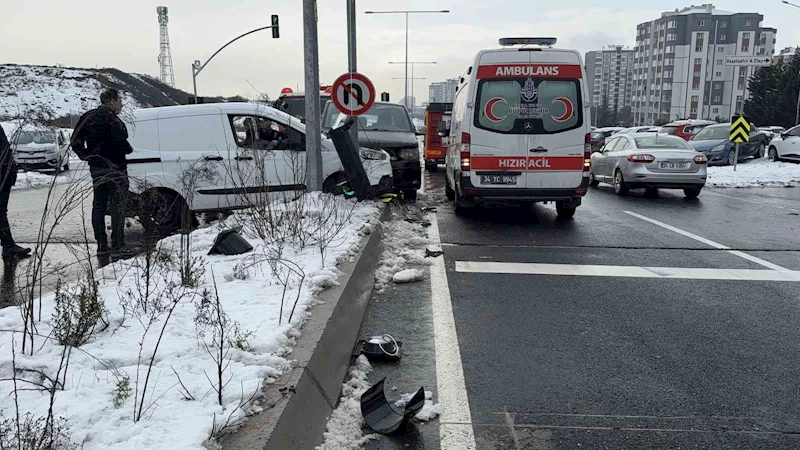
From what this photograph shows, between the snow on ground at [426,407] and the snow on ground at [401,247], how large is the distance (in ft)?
8.07

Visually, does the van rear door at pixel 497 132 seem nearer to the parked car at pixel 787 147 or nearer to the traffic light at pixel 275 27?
the parked car at pixel 787 147

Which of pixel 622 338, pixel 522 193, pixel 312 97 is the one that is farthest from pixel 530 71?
pixel 622 338

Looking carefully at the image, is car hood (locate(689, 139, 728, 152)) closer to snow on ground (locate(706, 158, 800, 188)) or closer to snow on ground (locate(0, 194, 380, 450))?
snow on ground (locate(706, 158, 800, 188))

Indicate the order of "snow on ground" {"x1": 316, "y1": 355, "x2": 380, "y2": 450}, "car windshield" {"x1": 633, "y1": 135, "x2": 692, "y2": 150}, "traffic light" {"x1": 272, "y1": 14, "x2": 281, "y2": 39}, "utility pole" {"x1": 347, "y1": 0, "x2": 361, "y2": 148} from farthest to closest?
"traffic light" {"x1": 272, "y1": 14, "x2": 281, "y2": 39} < "car windshield" {"x1": 633, "y1": 135, "x2": 692, "y2": 150} < "utility pole" {"x1": 347, "y1": 0, "x2": 361, "y2": 148} < "snow on ground" {"x1": 316, "y1": 355, "x2": 380, "y2": 450}

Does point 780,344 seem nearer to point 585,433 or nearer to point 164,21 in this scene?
point 585,433

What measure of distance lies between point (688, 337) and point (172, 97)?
77.1 metres

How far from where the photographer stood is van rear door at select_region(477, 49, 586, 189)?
1005cm

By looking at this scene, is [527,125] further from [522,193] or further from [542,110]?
[522,193]

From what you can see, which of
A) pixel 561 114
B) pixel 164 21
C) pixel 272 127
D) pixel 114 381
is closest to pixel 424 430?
pixel 114 381

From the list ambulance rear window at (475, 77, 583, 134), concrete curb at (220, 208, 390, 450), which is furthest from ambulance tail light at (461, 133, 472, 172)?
concrete curb at (220, 208, 390, 450)

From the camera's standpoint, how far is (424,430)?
3377mm

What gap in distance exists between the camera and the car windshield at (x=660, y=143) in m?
14.8

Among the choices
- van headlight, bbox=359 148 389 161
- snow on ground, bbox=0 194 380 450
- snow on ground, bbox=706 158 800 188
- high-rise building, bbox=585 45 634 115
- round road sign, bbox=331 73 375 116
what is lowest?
snow on ground, bbox=706 158 800 188

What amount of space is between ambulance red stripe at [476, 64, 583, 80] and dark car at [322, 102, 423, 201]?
2557 mm
